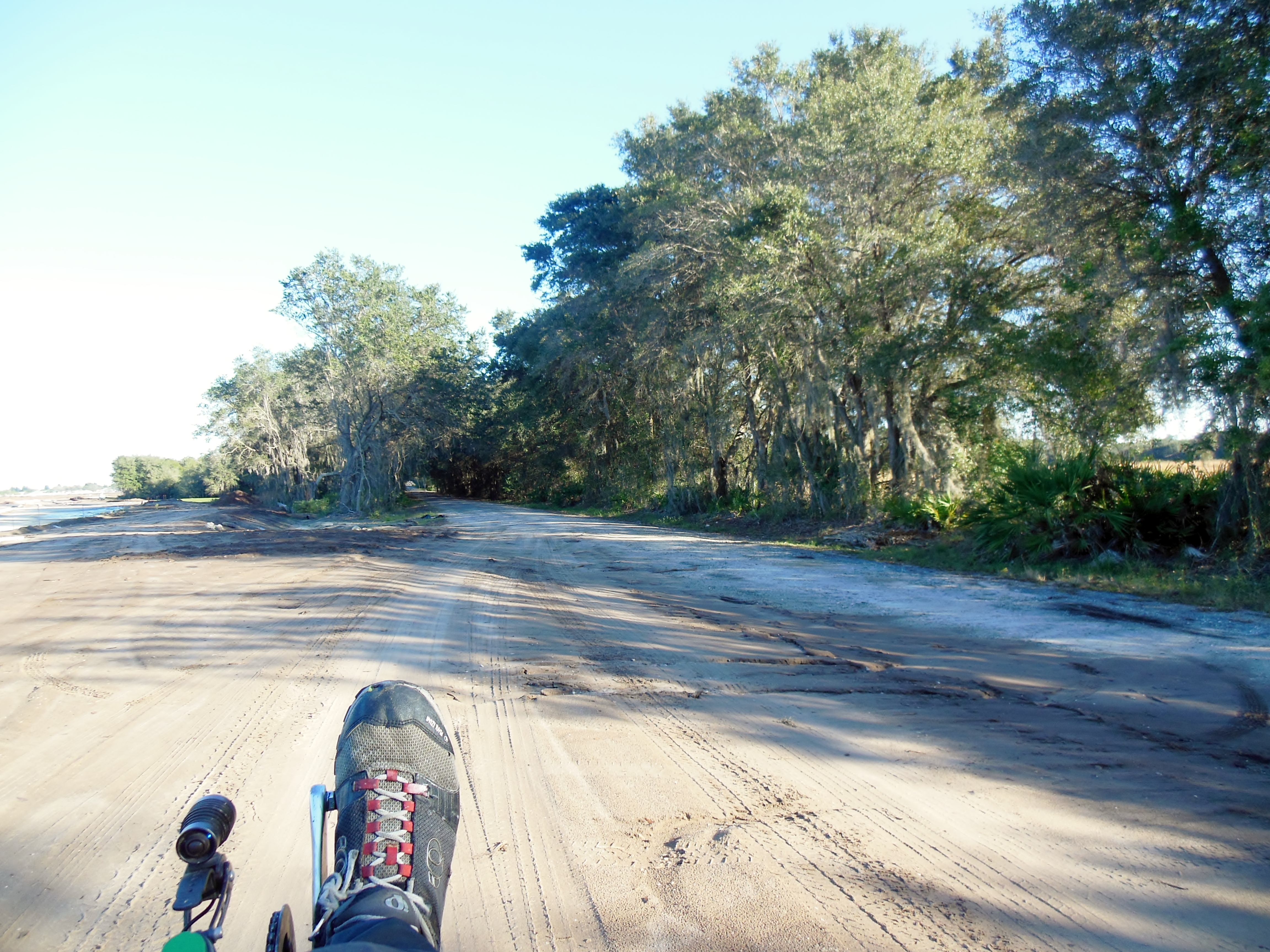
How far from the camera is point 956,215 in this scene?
16.2m

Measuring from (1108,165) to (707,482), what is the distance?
18023mm

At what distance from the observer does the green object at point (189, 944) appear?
137 cm

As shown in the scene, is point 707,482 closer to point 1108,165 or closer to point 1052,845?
point 1108,165

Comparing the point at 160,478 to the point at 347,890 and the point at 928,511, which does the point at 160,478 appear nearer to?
the point at 928,511

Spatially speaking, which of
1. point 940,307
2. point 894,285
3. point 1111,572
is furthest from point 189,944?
point 940,307

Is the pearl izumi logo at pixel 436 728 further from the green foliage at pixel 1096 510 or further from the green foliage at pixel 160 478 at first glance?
the green foliage at pixel 160 478

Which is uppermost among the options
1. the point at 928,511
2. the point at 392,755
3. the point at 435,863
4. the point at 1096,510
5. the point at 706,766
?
the point at 1096,510

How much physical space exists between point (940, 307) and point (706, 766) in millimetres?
15155

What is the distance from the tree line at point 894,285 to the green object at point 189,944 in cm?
1047

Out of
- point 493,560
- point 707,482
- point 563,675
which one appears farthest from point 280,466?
point 563,675

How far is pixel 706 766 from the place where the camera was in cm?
359

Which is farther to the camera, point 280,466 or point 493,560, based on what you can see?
point 280,466

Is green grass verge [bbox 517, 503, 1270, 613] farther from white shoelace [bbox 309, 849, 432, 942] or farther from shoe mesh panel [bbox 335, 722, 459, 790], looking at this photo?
white shoelace [bbox 309, 849, 432, 942]

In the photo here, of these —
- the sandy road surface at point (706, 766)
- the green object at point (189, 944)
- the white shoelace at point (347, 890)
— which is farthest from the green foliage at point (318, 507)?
the green object at point (189, 944)
